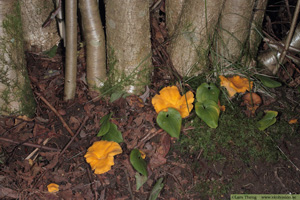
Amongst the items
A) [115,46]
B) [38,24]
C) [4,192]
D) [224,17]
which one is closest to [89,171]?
[4,192]

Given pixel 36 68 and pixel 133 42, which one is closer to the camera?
pixel 133 42

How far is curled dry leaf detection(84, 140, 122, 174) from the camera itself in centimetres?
231

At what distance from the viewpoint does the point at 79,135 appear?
2572 millimetres

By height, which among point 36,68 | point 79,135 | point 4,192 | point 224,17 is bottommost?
point 4,192

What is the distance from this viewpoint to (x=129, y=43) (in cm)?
253

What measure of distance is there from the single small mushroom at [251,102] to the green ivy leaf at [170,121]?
2.18 feet

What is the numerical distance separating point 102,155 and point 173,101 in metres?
0.73

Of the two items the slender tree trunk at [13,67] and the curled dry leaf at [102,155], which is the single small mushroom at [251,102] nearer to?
the curled dry leaf at [102,155]

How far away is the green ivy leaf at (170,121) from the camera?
2.35 meters

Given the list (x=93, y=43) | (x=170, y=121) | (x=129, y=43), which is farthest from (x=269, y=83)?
(x=93, y=43)

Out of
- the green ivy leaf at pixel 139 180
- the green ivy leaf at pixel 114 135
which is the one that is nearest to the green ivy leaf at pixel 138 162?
the green ivy leaf at pixel 139 180

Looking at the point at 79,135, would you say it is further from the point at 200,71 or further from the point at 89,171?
the point at 200,71

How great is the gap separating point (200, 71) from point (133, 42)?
71 centimetres

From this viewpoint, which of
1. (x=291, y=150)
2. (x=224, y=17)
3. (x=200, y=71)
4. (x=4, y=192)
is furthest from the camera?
(x=200, y=71)
